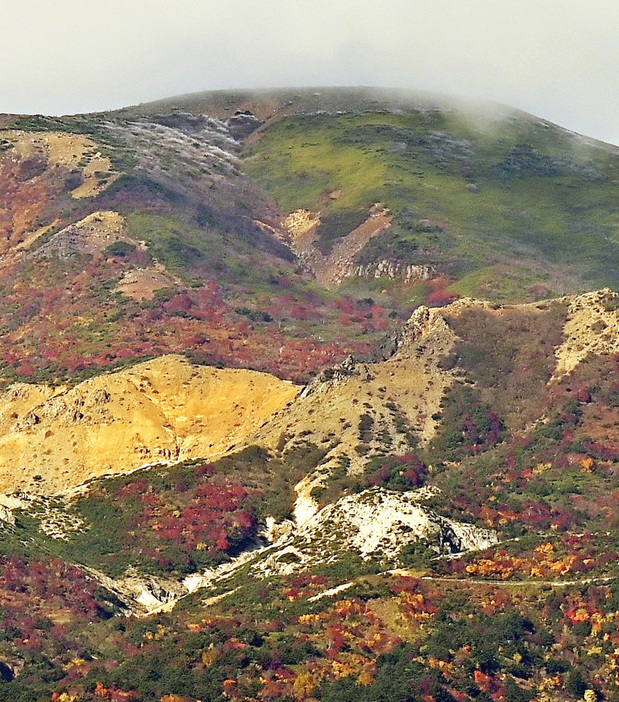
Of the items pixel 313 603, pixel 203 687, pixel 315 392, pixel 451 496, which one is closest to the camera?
pixel 203 687

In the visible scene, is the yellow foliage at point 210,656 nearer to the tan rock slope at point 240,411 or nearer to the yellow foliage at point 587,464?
the tan rock slope at point 240,411

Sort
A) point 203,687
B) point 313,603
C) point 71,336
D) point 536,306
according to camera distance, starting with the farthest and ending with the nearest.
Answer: point 71,336
point 536,306
point 313,603
point 203,687

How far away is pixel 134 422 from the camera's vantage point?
134125mm

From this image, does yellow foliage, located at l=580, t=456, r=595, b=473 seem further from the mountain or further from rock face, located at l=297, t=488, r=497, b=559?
rock face, located at l=297, t=488, r=497, b=559

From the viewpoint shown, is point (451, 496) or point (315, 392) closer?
point (451, 496)

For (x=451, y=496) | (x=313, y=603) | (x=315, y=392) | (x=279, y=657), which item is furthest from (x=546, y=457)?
(x=279, y=657)

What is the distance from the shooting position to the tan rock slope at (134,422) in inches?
5148

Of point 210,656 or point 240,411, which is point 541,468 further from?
point 210,656

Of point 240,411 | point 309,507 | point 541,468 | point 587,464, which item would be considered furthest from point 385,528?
point 240,411

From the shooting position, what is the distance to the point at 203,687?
82.5 m

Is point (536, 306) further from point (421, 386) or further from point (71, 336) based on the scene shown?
point (71, 336)

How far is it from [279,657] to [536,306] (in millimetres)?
67815

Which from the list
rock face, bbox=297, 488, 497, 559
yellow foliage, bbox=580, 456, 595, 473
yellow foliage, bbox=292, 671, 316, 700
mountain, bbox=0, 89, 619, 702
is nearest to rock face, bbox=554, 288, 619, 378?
mountain, bbox=0, 89, 619, 702

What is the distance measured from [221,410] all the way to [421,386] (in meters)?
17.9
